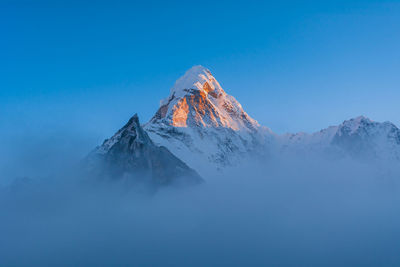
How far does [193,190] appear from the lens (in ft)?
620

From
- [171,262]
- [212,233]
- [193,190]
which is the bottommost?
[171,262]

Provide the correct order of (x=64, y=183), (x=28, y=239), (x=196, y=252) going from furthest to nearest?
(x=64, y=183) → (x=196, y=252) → (x=28, y=239)

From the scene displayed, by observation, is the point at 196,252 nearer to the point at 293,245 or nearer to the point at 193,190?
the point at 193,190

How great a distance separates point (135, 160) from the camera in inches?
6693

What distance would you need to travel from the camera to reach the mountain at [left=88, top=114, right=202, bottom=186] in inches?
6703

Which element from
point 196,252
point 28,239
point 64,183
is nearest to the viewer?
point 28,239

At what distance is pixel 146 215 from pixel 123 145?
31090 mm

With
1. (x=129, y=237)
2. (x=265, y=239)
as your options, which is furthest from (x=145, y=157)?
(x=265, y=239)

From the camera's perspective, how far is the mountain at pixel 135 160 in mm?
170250

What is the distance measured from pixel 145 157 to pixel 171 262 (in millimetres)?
42282

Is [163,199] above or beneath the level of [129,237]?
above

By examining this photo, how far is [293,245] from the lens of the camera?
186 metres

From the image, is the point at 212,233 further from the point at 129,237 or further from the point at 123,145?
the point at 123,145

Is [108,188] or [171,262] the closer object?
[171,262]
